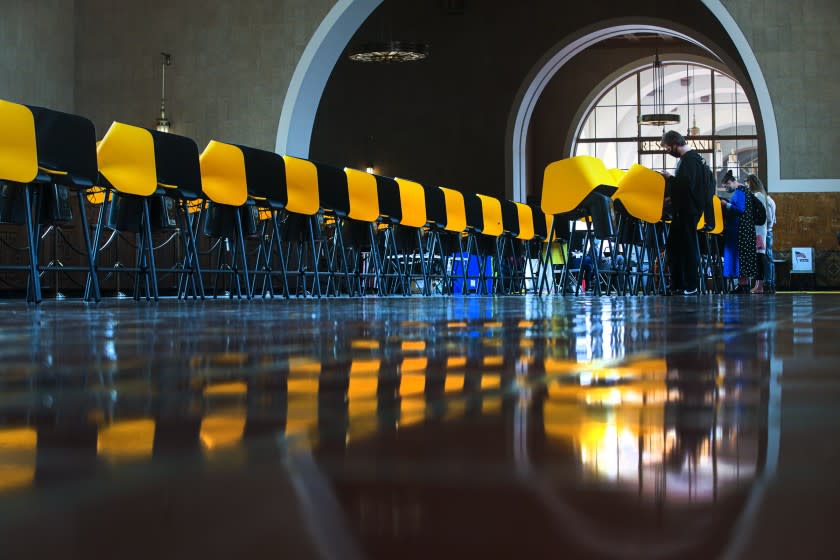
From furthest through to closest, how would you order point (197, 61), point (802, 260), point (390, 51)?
point (390, 51), point (197, 61), point (802, 260)

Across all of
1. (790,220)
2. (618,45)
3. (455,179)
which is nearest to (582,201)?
(790,220)

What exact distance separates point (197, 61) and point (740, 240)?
567cm

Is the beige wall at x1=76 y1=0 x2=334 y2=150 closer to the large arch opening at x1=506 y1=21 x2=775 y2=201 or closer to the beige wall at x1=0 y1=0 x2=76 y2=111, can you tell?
the beige wall at x1=0 y1=0 x2=76 y2=111

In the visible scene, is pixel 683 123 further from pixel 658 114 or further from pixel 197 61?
pixel 197 61

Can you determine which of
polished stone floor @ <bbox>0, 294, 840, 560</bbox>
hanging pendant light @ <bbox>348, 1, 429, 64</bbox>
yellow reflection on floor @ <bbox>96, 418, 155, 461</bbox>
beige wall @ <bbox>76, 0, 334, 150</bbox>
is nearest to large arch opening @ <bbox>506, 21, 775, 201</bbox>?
hanging pendant light @ <bbox>348, 1, 429, 64</bbox>

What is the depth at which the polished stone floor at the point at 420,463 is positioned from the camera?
21cm

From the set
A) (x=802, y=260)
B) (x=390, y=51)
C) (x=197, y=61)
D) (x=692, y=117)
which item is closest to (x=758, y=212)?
(x=802, y=260)

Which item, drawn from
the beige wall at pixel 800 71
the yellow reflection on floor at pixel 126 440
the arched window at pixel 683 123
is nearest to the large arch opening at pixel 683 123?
the arched window at pixel 683 123

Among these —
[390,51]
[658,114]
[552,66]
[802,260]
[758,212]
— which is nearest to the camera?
[758,212]

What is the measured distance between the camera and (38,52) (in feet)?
32.0

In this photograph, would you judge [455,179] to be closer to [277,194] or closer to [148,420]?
[277,194]

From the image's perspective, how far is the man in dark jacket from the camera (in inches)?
232

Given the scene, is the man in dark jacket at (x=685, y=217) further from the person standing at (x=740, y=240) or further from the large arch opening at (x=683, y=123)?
the large arch opening at (x=683, y=123)

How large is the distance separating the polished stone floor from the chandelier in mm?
11657
